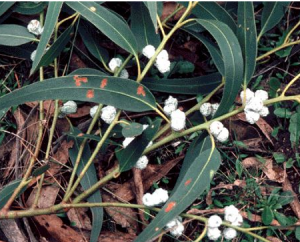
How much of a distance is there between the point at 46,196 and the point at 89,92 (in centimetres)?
49

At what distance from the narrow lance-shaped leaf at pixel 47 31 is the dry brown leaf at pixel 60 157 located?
37cm

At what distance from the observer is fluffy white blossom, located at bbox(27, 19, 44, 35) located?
186cm

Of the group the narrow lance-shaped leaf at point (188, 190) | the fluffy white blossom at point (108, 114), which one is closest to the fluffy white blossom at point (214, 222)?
the narrow lance-shaped leaf at point (188, 190)

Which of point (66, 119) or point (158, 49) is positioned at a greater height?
point (158, 49)

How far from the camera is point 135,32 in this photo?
1.82m

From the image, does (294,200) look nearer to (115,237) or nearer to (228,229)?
(228,229)

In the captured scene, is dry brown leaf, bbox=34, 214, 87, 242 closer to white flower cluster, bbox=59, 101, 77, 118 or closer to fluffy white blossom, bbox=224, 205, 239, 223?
white flower cluster, bbox=59, 101, 77, 118

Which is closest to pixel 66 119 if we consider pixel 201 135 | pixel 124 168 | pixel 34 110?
pixel 34 110

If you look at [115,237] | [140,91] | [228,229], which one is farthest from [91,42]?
[228,229]

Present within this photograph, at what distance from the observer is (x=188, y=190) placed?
60.3 inches

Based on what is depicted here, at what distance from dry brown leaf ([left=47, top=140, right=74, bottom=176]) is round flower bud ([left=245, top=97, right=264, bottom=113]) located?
26.4 inches

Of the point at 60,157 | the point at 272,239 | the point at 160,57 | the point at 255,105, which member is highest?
the point at 160,57

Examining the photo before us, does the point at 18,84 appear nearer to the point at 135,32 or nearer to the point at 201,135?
the point at 135,32

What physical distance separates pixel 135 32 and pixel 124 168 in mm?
469
